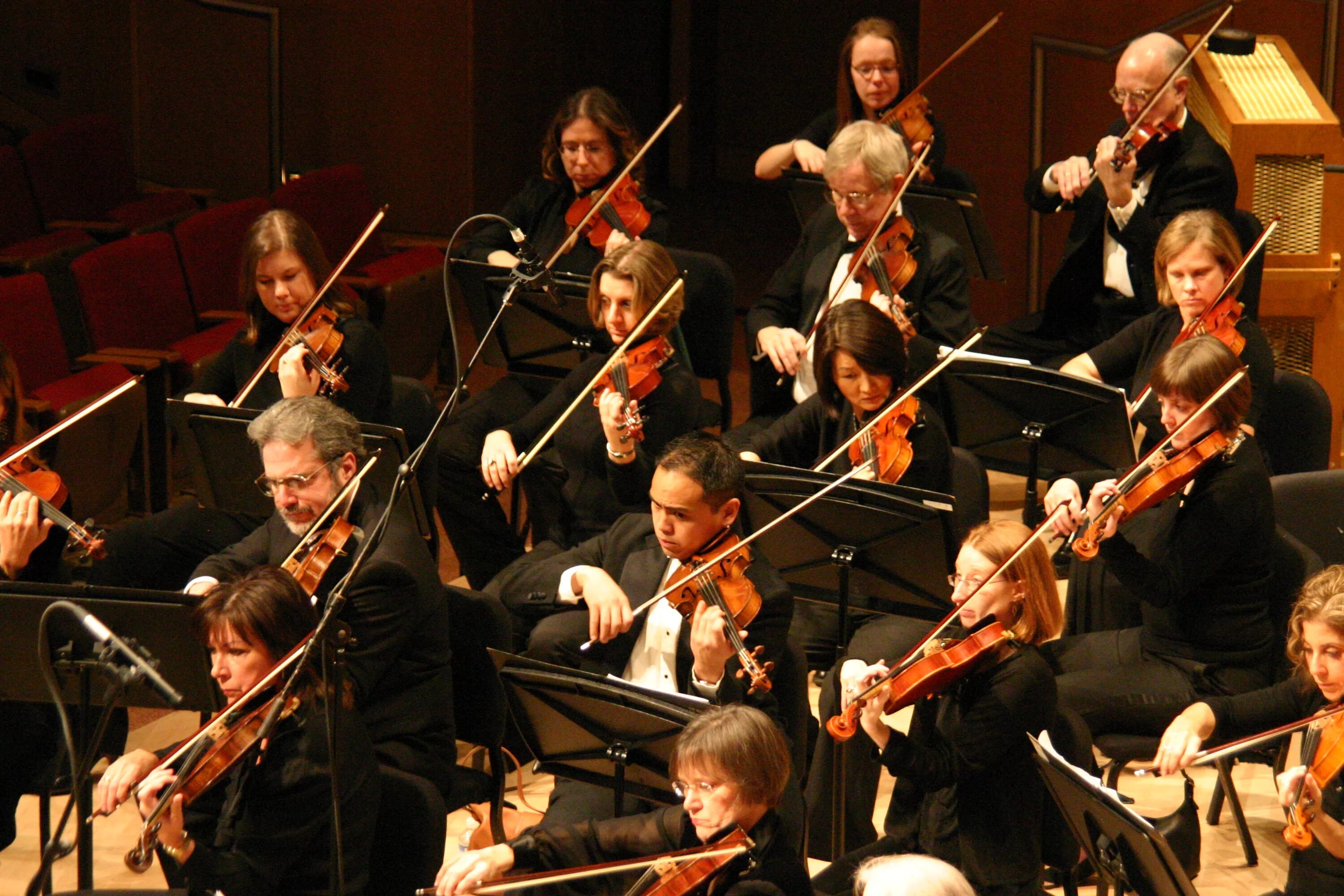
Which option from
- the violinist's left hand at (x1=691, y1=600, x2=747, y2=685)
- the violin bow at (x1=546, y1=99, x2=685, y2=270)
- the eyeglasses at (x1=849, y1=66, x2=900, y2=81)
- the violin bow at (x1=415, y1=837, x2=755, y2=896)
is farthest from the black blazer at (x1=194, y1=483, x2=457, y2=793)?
the eyeglasses at (x1=849, y1=66, x2=900, y2=81)

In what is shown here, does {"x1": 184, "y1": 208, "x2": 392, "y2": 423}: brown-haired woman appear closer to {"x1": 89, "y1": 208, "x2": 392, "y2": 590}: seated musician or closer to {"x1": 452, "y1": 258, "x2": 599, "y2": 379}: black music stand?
{"x1": 89, "y1": 208, "x2": 392, "y2": 590}: seated musician

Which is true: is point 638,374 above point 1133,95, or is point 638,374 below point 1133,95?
below

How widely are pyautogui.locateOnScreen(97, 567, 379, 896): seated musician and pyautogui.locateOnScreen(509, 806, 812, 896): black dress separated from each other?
0.91 feet

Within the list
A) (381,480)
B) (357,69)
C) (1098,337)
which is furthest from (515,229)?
(357,69)

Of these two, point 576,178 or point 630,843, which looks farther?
point 576,178

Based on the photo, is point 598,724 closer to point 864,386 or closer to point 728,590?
point 728,590

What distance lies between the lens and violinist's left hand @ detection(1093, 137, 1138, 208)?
4309 millimetres

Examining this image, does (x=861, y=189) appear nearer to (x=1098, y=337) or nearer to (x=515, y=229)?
(x=1098, y=337)

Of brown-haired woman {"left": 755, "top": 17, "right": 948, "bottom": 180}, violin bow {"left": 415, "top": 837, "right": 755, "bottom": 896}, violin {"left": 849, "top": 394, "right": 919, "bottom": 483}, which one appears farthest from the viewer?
brown-haired woman {"left": 755, "top": 17, "right": 948, "bottom": 180}

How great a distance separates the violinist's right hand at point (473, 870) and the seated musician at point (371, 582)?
1.76ft

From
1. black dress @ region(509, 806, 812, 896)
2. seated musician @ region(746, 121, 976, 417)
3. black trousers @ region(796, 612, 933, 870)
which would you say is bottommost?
black trousers @ region(796, 612, 933, 870)

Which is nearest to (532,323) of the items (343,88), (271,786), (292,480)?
(292,480)

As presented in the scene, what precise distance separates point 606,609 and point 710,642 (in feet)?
0.95

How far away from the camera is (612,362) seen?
376 cm
